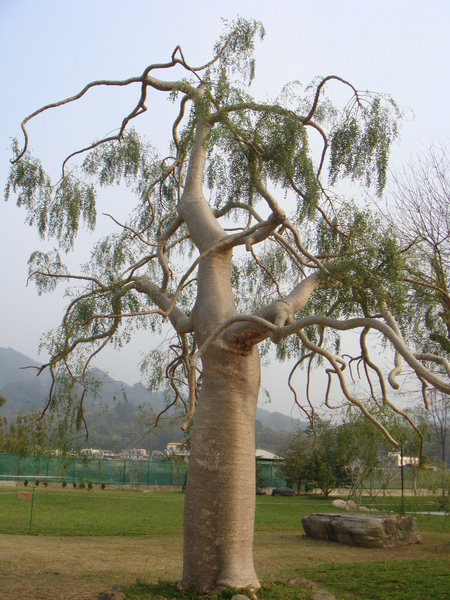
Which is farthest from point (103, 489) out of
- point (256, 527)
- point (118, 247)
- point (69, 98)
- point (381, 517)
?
point (69, 98)

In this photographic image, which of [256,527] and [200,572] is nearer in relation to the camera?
[200,572]

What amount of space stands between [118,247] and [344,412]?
8.17 m

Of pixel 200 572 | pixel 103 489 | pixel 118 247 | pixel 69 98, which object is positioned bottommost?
pixel 103 489

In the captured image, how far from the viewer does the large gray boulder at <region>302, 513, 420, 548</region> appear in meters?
11.1

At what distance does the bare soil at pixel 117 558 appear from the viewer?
259 inches

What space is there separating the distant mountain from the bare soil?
67.2 inches

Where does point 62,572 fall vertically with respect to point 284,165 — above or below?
below

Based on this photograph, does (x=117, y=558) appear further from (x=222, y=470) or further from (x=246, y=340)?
(x=246, y=340)

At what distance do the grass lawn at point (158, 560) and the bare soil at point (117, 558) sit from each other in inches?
0.5

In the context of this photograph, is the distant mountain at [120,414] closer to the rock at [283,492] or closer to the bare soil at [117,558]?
the bare soil at [117,558]

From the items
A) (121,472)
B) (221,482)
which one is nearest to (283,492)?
(121,472)

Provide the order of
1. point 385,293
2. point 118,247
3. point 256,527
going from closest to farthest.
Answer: point 385,293
point 118,247
point 256,527

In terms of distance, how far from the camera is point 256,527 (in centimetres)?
1408

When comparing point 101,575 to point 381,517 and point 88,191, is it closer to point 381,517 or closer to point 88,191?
point 88,191
